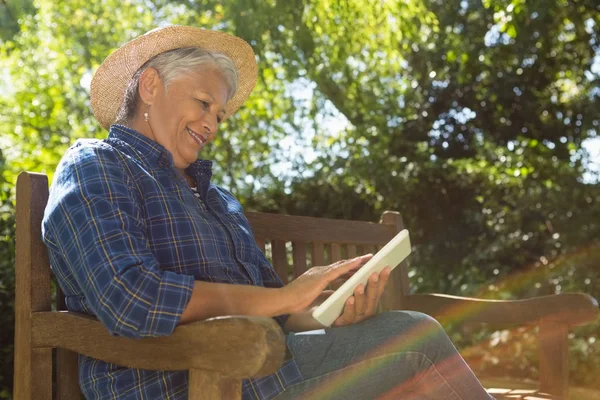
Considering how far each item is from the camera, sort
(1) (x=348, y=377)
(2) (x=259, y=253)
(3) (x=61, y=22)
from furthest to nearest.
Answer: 1. (3) (x=61, y=22)
2. (2) (x=259, y=253)
3. (1) (x=348, y=377)

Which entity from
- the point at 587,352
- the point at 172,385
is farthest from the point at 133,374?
the point at 587,352

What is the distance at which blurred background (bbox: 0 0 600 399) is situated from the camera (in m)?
6.52

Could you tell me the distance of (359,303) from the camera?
1.92 m

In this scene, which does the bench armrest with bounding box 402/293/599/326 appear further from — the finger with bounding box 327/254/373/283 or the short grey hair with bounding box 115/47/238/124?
the short grey hair with bounding box 115/47/238/124

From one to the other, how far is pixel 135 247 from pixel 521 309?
1.72 metres

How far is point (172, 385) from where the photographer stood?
5.45 feet

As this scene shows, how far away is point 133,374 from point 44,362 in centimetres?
30

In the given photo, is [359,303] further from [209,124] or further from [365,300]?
[209,124]

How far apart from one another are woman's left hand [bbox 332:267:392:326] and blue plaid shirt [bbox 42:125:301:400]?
24 centimetres

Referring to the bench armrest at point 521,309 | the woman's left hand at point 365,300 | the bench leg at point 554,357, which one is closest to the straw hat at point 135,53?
the woman's left hand at point 365,300

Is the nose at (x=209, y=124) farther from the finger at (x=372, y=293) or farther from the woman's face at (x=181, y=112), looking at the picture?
the finger at (x=372, y=293)

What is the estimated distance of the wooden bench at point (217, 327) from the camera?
1358mm

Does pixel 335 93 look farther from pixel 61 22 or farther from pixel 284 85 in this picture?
pixel 61 22

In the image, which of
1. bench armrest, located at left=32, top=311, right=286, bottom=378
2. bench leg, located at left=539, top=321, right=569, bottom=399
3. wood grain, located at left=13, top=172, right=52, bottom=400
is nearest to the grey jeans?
bench armrest, located at left=32, top=311, right=286, bottom=378
